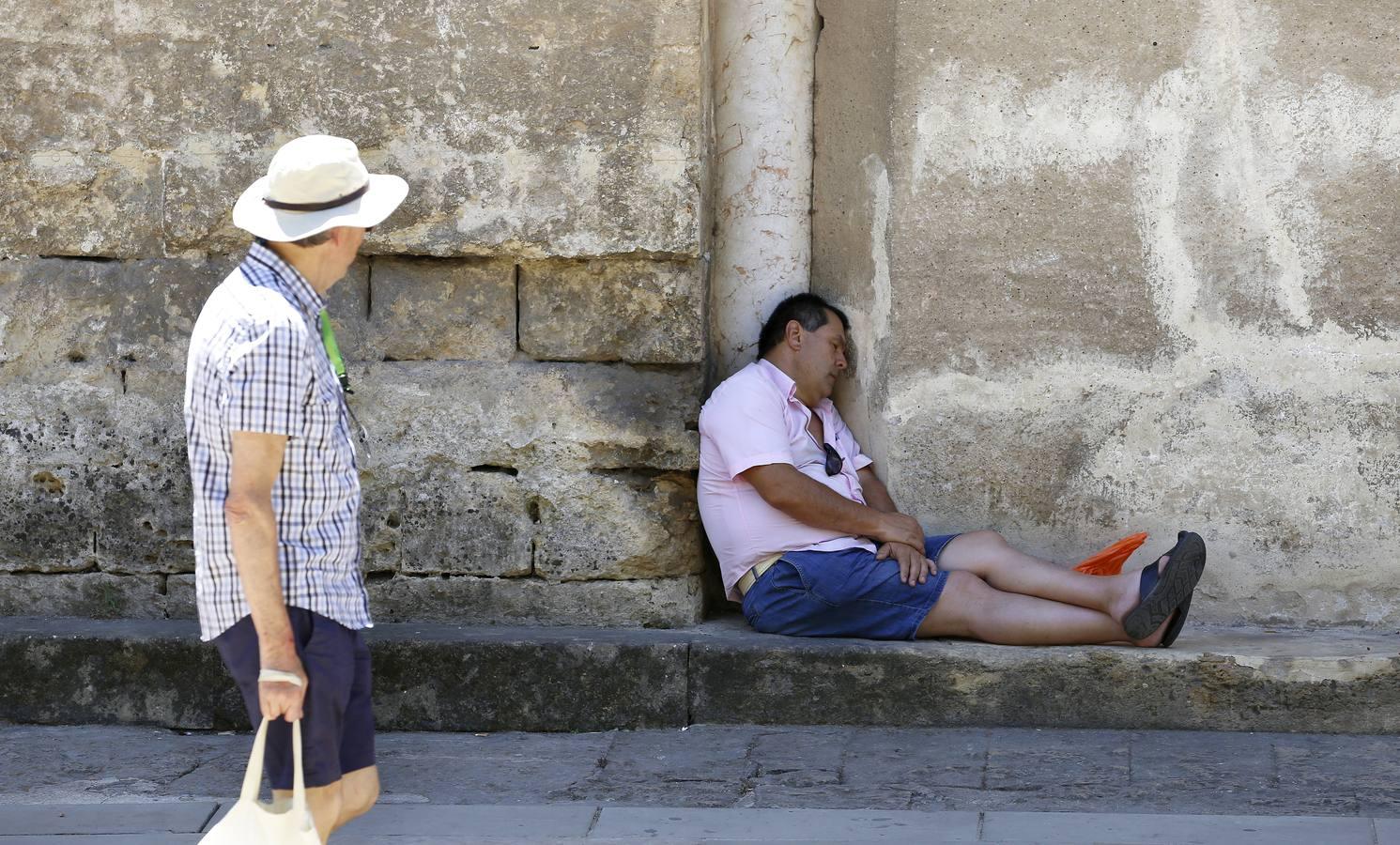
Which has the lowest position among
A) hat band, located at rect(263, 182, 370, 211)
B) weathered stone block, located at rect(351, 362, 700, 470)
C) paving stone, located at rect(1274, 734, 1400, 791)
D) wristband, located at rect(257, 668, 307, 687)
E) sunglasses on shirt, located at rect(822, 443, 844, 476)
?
paving stone, located at rect(1274, 734, 1400, 791)

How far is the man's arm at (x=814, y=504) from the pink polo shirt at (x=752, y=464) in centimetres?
3

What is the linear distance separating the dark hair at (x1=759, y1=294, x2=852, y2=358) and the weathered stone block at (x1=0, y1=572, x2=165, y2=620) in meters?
1.96

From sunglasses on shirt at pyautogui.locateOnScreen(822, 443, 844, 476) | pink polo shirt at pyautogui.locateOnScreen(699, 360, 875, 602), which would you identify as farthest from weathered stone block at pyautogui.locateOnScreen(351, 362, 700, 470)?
sunglasses on shirt at pyautogui.locateOnScreen(822, 443, 844, 476)

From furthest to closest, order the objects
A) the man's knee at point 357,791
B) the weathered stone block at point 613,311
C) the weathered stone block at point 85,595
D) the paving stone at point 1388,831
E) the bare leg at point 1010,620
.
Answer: the weathered stone block at point 85,595, the weathered stone block at point 613,311, the bare leg at point 1010,620, the paving stone at point 1388,831, the man's knee at point 357,791

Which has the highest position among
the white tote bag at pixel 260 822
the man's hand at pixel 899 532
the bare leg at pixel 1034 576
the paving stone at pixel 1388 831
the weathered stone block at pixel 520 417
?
the weathered stone block at pixel 520 417

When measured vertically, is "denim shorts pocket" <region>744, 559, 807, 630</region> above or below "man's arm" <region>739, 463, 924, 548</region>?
below

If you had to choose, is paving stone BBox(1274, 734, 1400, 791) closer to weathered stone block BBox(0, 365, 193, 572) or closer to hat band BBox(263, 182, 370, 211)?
hat band BBox(263, 182, 370, 211)

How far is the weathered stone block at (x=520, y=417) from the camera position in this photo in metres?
4.86

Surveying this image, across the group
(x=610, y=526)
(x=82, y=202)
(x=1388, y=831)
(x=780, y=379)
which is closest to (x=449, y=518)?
(x=610, y=526)

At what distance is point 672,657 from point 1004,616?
0.93 m

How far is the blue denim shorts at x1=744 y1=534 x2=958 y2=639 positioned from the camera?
4625 mm

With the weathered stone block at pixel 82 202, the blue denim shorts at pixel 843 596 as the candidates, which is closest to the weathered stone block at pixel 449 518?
the blue denim shorts at pixel 843 596

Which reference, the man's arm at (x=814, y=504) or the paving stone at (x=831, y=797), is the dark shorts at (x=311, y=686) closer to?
the paving stone at (x=831, y=797)

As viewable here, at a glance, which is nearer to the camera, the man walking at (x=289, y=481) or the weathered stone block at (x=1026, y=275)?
the man walking at (x=289, y=481)
